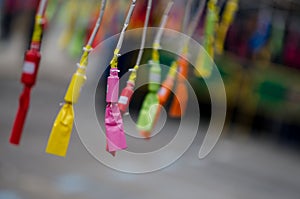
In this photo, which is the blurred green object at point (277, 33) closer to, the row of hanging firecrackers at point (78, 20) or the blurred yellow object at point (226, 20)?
the row of hanging firecrackers at point (78, 20)

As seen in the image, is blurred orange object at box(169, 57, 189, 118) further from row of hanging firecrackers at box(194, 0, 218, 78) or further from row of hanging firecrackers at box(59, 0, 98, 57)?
row of hanging firecrackers at box(59, 0, 98, 57)

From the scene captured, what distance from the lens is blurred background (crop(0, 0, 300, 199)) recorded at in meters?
3.99

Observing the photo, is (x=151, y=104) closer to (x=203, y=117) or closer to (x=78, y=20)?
(x=78, y=20)

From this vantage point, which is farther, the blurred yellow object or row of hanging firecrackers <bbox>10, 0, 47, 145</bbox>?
the blurred yellow object

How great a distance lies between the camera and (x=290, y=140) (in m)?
7.62

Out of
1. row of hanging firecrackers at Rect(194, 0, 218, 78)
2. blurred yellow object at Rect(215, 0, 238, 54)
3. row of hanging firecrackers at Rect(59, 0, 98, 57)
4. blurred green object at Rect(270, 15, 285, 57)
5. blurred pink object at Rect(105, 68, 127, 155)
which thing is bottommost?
blurred pink object at Rect(105, 68, 127, 155)

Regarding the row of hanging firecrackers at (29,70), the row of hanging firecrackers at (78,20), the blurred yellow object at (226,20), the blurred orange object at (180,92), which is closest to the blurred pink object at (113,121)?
the row of hanging firecrackers at (29,70)

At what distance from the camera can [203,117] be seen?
6949 mm

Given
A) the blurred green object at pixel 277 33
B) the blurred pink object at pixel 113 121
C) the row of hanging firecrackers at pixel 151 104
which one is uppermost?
the blurred green object at pixel 277 33

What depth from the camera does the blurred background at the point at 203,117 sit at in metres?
3.99

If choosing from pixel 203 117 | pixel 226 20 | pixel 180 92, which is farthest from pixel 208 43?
pixel 203 117

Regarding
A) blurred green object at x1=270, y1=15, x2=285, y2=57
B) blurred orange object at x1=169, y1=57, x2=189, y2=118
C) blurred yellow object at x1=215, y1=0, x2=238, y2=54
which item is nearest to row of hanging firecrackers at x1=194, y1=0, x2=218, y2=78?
blurred orange object at x1=169, y1=57, x2=189, y2=118

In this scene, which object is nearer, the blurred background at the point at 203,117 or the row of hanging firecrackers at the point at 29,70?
the row of hanging firecrackers at the point at 29,70

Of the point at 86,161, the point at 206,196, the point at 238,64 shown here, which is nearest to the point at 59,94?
the point at 238,64
